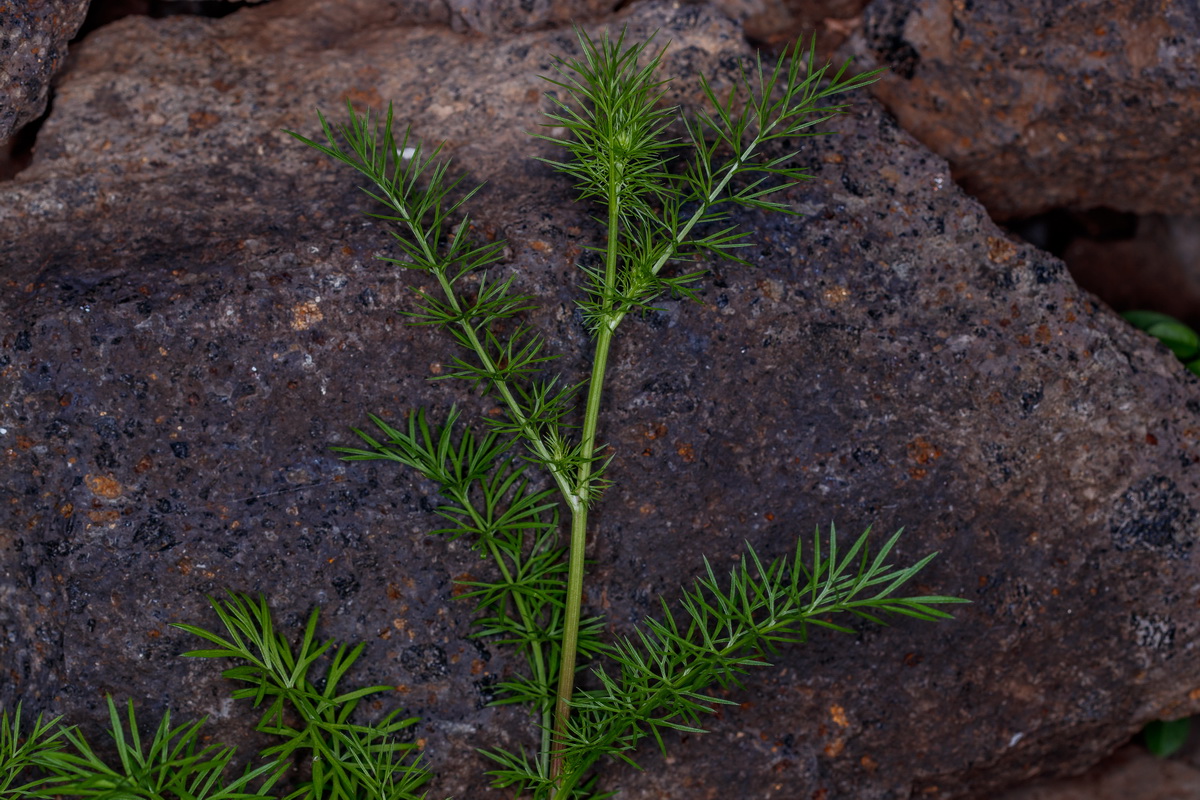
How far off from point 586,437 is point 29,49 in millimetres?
1354

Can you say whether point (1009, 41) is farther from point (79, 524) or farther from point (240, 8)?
point (79, 524)

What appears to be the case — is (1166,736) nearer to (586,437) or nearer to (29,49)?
(586,437)

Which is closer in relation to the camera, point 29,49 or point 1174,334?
point 29,49

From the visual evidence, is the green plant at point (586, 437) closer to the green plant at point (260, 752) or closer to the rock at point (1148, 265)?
the green plant at point (260, 752)

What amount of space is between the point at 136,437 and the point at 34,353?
0.24 meters

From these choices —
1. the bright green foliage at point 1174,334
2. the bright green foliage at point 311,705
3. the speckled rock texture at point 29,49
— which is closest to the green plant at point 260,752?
the bright green foliage at point 311,705

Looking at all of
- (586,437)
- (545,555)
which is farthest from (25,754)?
(586,437)

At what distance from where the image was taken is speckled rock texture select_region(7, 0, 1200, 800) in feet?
5.94

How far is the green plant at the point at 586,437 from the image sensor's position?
5.78 ft

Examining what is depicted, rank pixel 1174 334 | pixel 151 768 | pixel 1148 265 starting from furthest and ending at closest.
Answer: pixel 1148 265
pixel 1174 334
pixel 151 768

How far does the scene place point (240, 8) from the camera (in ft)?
7.27

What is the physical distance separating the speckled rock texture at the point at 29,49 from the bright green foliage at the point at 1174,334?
251cm

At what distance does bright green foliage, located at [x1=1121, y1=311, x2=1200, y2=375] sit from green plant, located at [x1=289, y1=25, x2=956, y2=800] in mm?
1034

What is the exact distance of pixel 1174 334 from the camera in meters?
2.35
